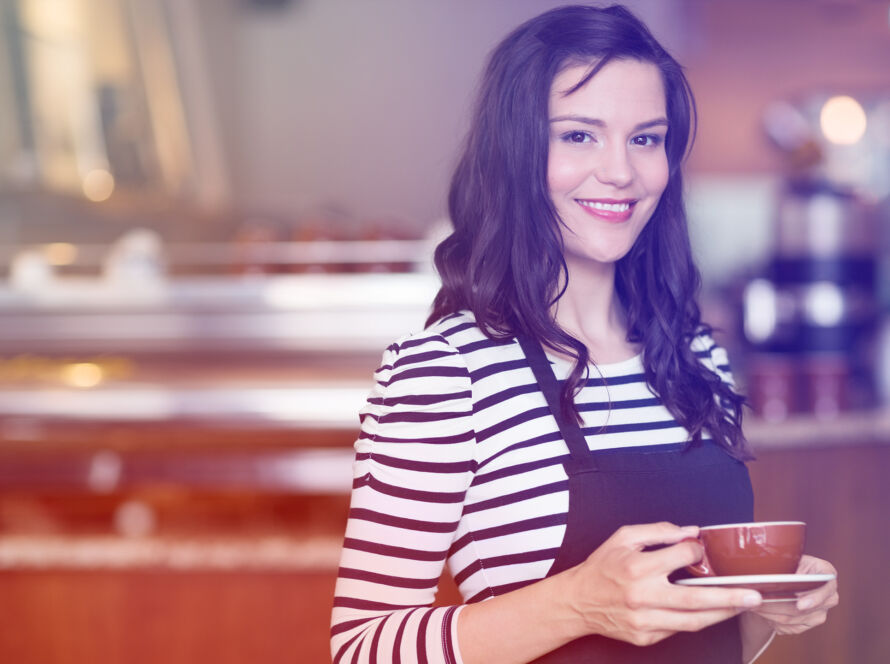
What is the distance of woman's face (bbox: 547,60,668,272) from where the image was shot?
105 cm

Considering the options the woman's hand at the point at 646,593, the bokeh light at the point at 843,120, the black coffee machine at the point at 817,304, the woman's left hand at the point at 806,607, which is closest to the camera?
the woman's hand at the point at 646,593

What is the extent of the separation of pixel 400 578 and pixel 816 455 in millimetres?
1541

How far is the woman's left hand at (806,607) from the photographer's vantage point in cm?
91

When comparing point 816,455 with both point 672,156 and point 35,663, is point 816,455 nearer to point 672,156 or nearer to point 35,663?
point 672,156

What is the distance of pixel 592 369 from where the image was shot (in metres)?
1.13

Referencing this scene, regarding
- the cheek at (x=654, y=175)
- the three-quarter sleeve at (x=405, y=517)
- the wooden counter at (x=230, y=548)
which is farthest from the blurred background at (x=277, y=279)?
the three-quarter sleeve at (x=405, y=517)

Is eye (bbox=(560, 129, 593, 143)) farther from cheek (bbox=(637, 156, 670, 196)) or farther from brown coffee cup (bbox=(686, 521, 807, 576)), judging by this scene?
brown coffee cup (bbox=(686, 521, 807, 576))

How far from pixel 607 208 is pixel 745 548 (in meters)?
0.40

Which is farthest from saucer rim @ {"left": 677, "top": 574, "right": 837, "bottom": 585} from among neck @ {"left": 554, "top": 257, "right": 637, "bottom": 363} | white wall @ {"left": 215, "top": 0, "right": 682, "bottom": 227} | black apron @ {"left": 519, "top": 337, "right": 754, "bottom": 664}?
white wall @ {"left": 215, "top": 0, "right": 682, "bottom": 227}

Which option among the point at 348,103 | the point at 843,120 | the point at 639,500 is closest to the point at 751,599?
the point at 639,500

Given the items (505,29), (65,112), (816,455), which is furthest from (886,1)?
(65,112)

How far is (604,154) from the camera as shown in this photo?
1058mm

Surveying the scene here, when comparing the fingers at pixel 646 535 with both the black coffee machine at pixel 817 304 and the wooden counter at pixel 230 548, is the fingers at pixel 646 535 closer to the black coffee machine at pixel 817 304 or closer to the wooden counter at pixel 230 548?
the wooden counter at pixel 230 548

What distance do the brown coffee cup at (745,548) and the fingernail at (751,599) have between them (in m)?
0.08
